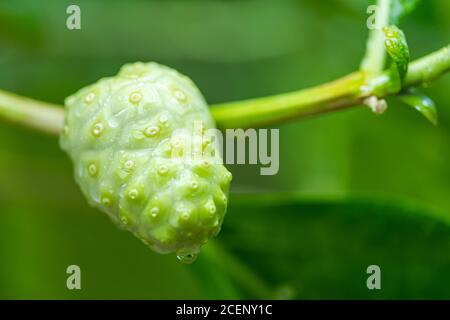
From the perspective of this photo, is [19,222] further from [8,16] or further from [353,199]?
[353,199]

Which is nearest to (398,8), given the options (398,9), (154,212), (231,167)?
(398,9)

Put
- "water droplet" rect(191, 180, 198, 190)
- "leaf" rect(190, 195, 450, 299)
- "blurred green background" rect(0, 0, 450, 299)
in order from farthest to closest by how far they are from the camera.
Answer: "blurred green background" rect(0, 0, 450, 299) → "leaf" rect(190, 195, 450, 299) → "water droplet" rect(191, 180, 198, 190)

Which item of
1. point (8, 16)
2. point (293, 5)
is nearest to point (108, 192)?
point (8, 16)

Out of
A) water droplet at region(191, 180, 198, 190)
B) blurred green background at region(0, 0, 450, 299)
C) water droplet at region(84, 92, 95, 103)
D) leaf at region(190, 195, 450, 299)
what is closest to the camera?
water droplet at region(191, 180, 198, 190)

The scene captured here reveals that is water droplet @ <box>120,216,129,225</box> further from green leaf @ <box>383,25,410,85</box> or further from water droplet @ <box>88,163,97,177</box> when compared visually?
green leaf @ <box>383,25,410,85</box>

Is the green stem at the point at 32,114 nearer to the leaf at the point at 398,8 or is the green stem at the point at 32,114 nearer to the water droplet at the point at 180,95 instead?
the water droplet at the point at 180,95

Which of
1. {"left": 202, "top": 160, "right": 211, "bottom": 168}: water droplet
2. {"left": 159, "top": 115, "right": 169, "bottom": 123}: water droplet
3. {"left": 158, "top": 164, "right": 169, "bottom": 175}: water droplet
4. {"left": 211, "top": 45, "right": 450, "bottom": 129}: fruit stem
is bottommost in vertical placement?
{"left": 158, "top": 164, "right": 169, "bottom": 175}: water droplet

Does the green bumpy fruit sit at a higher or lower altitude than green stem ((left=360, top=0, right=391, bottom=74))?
lower

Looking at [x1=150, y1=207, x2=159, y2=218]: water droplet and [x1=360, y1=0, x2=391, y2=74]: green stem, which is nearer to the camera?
[x1=150, y1=207, x2=159, y2=218]: water droplet

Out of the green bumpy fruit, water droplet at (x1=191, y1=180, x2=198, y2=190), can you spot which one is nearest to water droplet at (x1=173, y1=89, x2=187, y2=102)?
the green bumpy fruit
